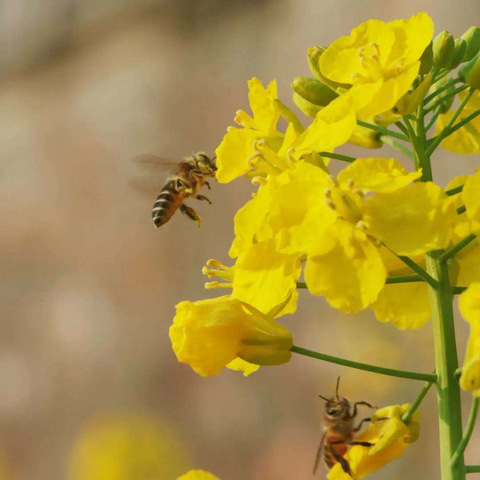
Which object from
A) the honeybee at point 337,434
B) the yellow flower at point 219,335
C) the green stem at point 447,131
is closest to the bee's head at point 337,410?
the honeybee at point 337,434

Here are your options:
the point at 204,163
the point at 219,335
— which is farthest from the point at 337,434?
the point at 204,163

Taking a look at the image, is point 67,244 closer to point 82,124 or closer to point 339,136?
point 82,124

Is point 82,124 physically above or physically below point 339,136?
above

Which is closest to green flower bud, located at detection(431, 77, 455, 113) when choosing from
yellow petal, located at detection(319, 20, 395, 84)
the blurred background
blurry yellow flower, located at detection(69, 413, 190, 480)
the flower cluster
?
the flower cluster

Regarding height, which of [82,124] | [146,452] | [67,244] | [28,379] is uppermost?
[82,124]

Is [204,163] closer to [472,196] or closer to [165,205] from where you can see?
[165,205]

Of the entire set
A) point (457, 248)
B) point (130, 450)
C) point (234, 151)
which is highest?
point (234, 151)

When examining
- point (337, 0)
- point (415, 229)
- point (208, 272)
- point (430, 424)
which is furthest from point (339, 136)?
point (337, 0)

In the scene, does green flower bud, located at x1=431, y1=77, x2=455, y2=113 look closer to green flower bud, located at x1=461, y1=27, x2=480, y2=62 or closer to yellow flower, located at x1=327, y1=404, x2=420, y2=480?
green flower bud, located at x1=461, y1=27, x2=480, y2=62
